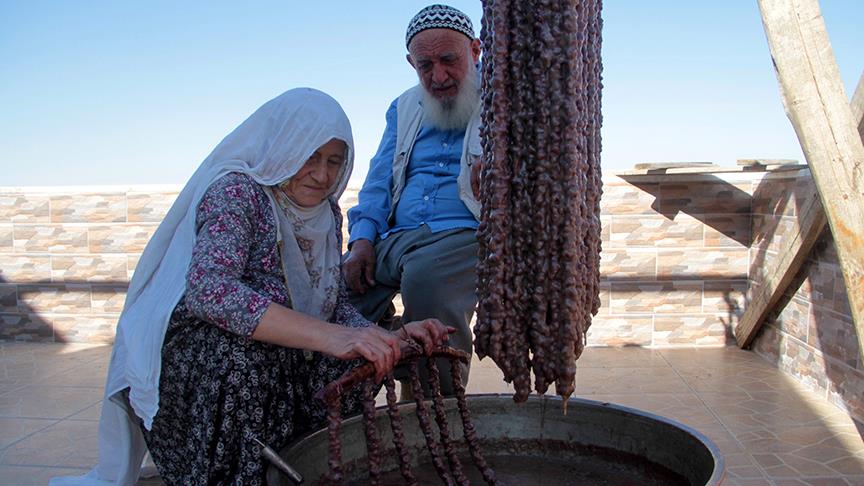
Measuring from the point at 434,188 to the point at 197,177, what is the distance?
3.89 feet

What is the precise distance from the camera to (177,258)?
2381 millimetres

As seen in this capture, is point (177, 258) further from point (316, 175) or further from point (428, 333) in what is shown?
point (428, 333)

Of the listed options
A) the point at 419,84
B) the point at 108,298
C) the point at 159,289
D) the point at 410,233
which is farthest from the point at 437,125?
the point at 108,298

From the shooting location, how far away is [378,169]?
11.5 feet

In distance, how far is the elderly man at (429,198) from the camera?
3.06 metres

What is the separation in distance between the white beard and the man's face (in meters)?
0.02

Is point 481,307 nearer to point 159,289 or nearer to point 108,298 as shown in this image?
point 159,289

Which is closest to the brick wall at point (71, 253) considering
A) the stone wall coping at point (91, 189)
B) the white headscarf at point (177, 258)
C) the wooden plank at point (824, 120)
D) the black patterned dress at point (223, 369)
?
the stone wall coping at point (91, 189)

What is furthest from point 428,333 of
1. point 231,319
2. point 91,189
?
point 91,189

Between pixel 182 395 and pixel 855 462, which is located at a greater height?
pixel 182 395

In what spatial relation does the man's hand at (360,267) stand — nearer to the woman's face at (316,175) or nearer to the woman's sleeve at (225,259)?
the woman's face at (316,175)

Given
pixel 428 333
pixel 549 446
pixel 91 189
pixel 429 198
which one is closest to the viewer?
pixel 428 333

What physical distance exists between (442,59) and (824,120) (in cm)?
178

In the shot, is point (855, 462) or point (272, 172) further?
point (855, 462)
